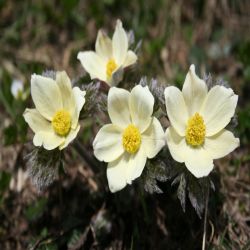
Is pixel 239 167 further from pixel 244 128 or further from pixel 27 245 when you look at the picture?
pixel 27 245

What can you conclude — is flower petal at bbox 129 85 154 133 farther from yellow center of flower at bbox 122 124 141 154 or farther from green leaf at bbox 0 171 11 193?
green leaf at bbox 0 171 11 193

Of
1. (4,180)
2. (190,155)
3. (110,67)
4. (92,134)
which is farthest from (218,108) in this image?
(4,180)

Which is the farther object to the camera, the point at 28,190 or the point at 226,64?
the point at 226,64

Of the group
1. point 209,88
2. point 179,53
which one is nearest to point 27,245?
point 209,88

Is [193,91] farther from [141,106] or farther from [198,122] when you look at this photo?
[141,106]

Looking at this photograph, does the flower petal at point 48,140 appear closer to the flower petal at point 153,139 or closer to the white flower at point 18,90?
the flower petal at point 153,139
